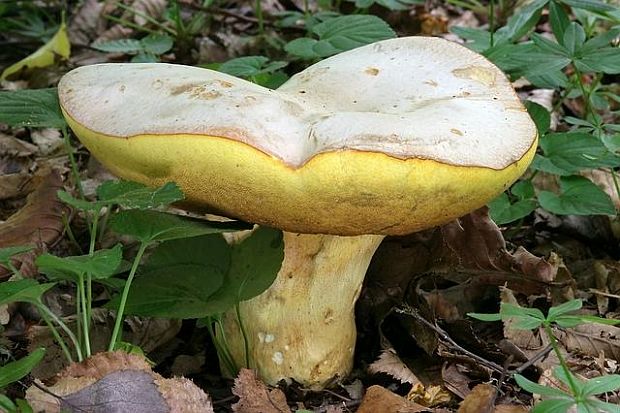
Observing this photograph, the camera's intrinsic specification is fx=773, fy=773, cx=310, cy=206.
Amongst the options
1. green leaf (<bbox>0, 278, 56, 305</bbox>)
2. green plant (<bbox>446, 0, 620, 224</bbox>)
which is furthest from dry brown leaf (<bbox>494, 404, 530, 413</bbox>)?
green leaf (<bbox>0, 278, 56, 305</bbox>)

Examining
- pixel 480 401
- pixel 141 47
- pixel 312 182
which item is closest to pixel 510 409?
pixel 480 401

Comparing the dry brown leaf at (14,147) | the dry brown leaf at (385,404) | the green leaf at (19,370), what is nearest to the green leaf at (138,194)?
the green leaf at (19,370)

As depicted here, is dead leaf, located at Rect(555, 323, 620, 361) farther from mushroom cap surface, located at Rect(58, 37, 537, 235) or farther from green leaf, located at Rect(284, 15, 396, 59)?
green leaf, located at Rect(284, 15, 396, 59)

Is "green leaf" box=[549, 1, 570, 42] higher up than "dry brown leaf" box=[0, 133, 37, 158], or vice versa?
"green leaf" box=[549, 1, 570, 42]

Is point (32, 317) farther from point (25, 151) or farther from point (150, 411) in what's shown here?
point (25, 151)

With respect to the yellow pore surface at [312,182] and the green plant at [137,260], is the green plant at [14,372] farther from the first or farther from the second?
the yellow pore surface at [312,182]

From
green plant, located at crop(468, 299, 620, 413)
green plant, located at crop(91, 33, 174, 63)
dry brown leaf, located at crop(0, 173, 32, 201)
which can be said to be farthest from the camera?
green plant, located at crop(91, 33, 174, 63)

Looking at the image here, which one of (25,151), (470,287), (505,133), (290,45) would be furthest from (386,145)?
(25,151)
